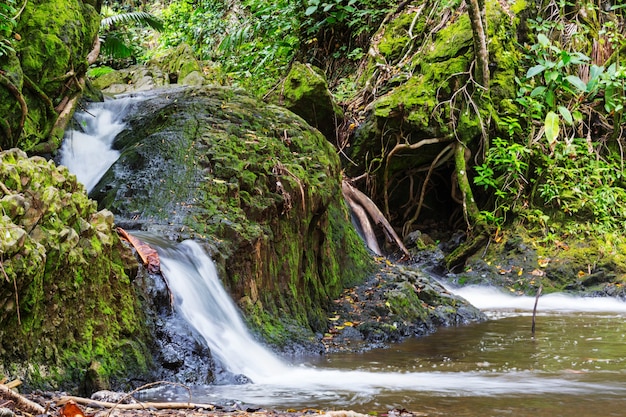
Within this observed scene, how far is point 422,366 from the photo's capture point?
17.4ft

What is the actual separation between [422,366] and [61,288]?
275 centimetres

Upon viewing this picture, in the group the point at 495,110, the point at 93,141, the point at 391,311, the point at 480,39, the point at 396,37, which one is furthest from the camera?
the point at 396,37

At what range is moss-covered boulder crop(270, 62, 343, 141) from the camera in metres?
10.2

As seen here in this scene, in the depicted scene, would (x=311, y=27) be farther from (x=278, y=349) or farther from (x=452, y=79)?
(x=278, y=349)

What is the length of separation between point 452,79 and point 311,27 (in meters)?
3.79

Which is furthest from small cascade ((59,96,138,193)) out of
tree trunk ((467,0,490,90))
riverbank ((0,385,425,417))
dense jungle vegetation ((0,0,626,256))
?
tree trunk ((467,0,490,90))

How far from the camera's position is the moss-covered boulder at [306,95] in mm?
10156

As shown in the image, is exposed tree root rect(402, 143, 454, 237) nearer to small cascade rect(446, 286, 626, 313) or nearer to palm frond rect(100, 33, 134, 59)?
small cascade rect(446, 286, 626, 313)

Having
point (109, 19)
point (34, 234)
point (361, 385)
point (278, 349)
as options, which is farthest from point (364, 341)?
point (109, 19)

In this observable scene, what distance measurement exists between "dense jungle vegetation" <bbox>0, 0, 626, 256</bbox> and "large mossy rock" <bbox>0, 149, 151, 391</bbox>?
21.5ft

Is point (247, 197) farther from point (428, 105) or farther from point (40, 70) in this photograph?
point (428, 105)

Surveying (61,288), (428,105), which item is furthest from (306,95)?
(61,288)

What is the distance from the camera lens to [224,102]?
7.62 metres

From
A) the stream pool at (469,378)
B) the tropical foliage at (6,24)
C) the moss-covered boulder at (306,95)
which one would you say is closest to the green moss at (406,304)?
the stream pool at (469,378)
